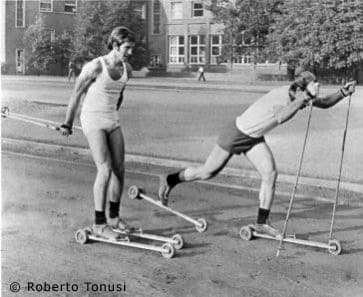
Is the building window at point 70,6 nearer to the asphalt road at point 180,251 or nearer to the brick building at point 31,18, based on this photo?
the brick building at point 31,18

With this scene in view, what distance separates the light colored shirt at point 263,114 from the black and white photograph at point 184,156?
0.01 meters

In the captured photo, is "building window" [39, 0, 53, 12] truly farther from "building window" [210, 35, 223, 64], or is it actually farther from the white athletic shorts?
"building window" [210, 35, 223, 64]

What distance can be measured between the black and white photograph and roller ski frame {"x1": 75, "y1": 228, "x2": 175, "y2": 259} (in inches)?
0.4

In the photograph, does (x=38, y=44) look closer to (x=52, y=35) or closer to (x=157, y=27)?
(x=52, y=35)

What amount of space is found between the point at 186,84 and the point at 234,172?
1179 millimetres

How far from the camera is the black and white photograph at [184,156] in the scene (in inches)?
180

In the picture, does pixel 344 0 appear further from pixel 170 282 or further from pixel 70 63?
pixel 170 282

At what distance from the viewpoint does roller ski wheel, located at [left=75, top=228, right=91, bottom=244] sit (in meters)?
5.18

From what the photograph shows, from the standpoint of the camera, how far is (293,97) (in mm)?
4844

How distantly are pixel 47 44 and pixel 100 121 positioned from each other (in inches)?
41.9

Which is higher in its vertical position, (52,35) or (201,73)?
(52,35)

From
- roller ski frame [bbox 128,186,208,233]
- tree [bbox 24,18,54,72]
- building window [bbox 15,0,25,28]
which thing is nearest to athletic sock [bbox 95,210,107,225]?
roller ski frame [bbox 128,186,208,233]

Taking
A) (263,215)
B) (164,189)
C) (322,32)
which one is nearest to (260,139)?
(263,215)

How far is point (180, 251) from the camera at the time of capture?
505 centimetres
